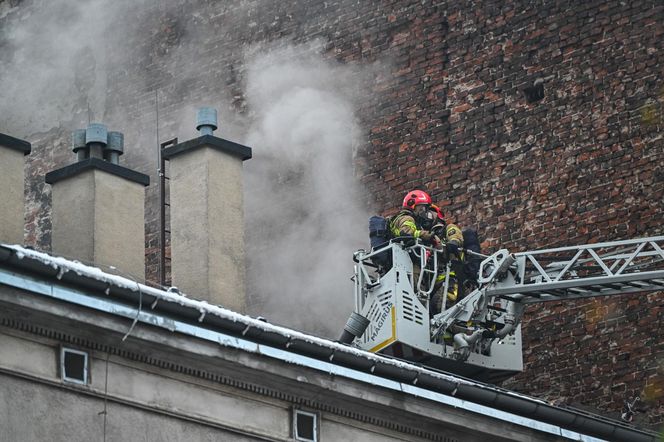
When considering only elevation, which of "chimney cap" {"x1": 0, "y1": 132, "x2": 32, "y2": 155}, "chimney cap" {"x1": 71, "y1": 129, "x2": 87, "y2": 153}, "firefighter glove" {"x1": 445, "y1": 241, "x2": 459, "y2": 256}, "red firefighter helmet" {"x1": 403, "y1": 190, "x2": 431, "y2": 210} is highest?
"red firefighter helmet" {"x1": 403, "y1": 190, "x2": 431, "y2": 210}

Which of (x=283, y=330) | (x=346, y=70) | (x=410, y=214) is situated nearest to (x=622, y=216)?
(x=410, y=214)

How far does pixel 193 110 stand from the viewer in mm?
27406

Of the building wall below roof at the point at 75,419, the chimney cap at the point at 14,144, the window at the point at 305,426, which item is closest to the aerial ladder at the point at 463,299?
the window at the point at 305,426

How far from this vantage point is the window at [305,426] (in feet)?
52.3

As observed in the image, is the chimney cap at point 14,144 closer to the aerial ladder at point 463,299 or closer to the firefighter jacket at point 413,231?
the aerial ladder at point 463,299

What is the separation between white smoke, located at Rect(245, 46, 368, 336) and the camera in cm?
2536

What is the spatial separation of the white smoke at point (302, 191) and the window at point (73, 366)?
10.4m

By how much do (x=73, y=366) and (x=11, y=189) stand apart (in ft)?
9.71

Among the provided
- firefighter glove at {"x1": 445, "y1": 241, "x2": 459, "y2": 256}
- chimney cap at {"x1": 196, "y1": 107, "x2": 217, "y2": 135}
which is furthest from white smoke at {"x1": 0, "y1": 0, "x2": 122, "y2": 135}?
chimney cap at {"x1": 196, "y1": 107, "x2": 217, "y2": 135}

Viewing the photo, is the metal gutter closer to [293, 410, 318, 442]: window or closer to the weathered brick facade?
[293, 410, 318, 442]: window

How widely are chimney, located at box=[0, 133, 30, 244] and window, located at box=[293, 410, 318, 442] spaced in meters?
2.82

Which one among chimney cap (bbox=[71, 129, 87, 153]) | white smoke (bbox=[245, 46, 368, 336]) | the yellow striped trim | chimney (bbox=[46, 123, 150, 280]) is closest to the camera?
chimney (bbox=[46, 123, 150, 280])

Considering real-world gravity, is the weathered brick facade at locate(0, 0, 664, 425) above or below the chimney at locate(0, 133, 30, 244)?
above

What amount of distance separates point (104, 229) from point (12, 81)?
474 inches
